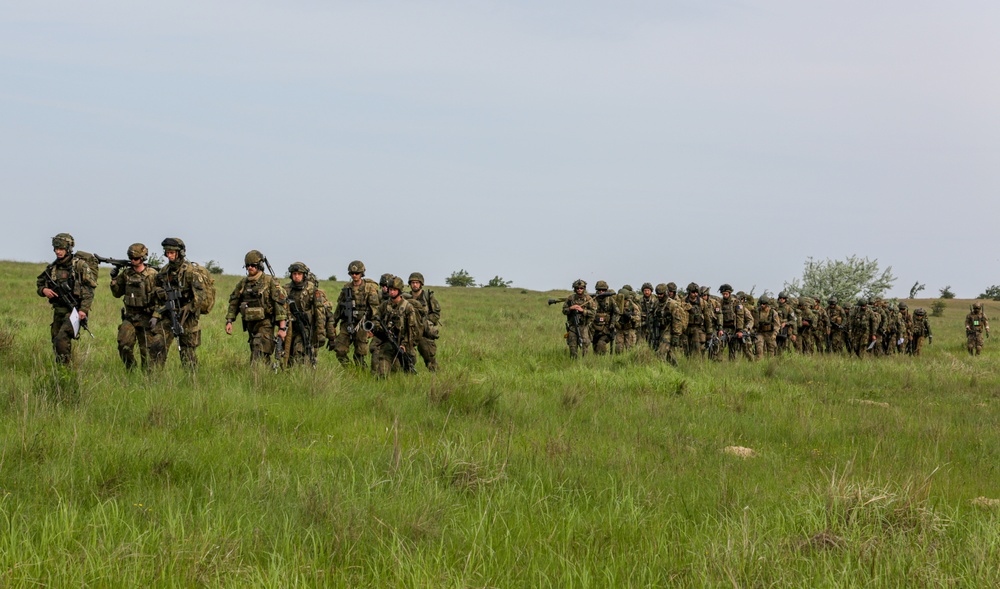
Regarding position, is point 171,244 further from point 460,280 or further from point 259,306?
point 460,280

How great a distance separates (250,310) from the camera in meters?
11.7

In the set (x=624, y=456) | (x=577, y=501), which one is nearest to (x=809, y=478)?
(x=624, y=456)

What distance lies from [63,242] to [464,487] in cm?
765

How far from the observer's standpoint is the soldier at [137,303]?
10.8 m

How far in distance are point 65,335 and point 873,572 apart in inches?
394

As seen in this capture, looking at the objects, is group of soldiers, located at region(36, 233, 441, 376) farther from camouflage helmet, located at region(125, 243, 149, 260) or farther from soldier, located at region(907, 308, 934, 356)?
soldier, located at region(907, 308, 934, 356)

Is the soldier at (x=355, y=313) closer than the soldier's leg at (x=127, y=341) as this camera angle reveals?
No

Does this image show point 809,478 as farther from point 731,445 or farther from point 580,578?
point 580,578

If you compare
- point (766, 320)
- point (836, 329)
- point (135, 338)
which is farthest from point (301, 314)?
point (836, 329)

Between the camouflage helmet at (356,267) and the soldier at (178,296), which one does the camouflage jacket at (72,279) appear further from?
the camouflage helmet at (356,267)

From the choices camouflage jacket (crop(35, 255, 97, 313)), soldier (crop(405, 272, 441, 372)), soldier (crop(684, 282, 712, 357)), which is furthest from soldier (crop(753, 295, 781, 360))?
camouflage jacket (crop(35, 255, 97, 313))

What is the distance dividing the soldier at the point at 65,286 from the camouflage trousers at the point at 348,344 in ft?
12.8

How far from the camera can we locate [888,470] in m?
6.92

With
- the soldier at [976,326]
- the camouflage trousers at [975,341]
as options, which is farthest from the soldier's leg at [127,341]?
the camouflage trousers at [975,341]
